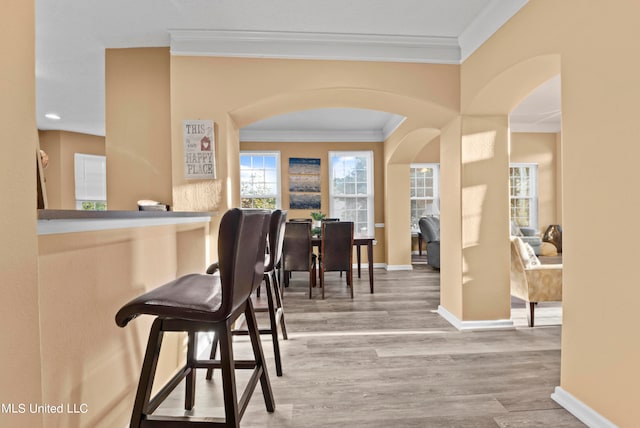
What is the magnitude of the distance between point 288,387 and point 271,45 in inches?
111

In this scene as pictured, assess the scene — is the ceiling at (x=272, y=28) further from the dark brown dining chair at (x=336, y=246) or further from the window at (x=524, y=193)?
the window at (x=524, y=193)

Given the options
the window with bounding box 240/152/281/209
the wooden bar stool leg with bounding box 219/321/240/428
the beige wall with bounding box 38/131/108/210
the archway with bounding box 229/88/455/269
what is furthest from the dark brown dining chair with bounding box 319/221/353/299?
the beige wall with bounding box 38/131/108/210

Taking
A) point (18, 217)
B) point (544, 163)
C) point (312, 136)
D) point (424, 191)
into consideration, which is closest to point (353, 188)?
point (312, 136)

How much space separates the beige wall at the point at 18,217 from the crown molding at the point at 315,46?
2.37 metres

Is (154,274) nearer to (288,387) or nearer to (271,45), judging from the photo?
(288,387)

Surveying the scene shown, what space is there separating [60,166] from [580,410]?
8230mm

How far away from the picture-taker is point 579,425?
5.82 ft

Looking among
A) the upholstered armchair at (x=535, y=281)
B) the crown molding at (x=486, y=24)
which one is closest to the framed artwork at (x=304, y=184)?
the crown molding at (x=486, y=24)

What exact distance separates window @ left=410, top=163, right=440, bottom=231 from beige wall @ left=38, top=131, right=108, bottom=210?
7061 mm

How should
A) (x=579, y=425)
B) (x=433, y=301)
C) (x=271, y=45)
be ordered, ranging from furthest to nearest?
1. (x=433, y=301)
2. (x=271, y=45)
3. (x=579, y=425)

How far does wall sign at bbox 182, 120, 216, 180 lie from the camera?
2.96 m

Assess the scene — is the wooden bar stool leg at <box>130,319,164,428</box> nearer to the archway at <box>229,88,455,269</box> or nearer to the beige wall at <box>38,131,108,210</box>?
the archway at <box>229,88,455,269</box>

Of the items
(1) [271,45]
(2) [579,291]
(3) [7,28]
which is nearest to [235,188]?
(1) [271,45]

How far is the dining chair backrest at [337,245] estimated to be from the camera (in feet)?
15.1
